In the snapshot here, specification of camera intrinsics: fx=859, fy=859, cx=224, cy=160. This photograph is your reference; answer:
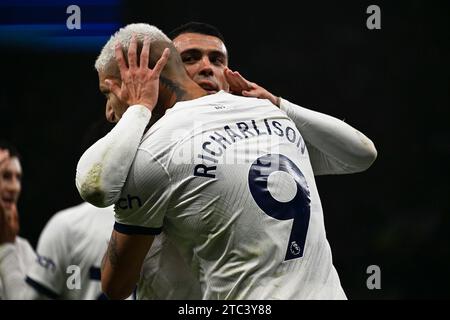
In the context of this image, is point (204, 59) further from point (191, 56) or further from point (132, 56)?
point (132, 56)

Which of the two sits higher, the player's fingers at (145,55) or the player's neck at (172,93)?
the player's fingers at (145,55)

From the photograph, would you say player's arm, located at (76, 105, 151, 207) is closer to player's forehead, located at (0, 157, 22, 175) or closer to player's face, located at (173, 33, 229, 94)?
player's face, located at (173, 33, 229, 94)

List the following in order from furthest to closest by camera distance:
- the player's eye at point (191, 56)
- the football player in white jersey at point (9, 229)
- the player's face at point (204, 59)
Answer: the football player in white jersey at point (9, 229) < the player's eye at point (191, 56) < the player's face at point (204, 59)

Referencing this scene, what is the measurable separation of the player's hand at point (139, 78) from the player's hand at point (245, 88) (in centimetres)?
33

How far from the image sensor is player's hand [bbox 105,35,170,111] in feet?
9.42

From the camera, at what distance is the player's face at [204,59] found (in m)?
3.44

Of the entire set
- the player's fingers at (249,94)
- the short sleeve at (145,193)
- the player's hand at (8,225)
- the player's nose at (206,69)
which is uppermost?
the player's nose at (206,69)

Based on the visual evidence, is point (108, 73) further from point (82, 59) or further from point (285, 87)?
point (82, 59)

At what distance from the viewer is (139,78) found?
289 centimetres

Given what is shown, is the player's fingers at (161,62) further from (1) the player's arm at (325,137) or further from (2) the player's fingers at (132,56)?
(1) the player's arm at (325,137)

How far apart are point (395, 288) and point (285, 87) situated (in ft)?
6.07

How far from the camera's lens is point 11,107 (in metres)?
5.88

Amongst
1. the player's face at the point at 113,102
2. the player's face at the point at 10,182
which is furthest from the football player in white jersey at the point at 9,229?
the player's face at the point at 113,102

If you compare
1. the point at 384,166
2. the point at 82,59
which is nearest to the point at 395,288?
the point at 384,166
